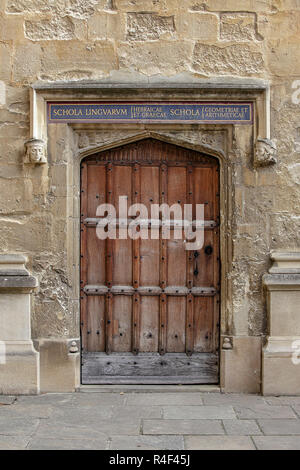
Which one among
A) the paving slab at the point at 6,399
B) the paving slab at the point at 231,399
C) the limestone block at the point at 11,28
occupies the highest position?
the limestone block at the point at 11,28

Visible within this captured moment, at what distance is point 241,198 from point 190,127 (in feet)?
2.94

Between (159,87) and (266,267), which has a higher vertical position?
(159,87)

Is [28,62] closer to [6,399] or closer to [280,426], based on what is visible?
[6,399]

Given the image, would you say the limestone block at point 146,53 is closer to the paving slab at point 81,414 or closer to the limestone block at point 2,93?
the limestone block at point 2,93

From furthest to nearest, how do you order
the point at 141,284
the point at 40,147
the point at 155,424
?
the point at 141,284, the point at 40,147, the point at 155,424

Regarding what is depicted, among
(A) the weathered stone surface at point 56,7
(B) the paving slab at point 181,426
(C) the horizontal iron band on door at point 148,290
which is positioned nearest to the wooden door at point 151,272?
(C) the horizontal iron band on door at point 148,290

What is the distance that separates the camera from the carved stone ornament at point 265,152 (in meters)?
5.31

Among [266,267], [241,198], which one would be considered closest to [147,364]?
[266,267]

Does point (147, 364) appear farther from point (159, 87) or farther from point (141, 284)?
point (159, 87)

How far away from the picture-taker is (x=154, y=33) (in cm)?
542

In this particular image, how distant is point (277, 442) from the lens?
4.07 metres

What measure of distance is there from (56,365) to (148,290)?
1.20 m

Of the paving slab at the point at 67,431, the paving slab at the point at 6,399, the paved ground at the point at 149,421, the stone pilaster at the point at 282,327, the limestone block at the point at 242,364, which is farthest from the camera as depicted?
the limestone block at the point at 242,364

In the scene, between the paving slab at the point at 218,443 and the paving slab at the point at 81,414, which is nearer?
the paving slab at the point at 218,443
